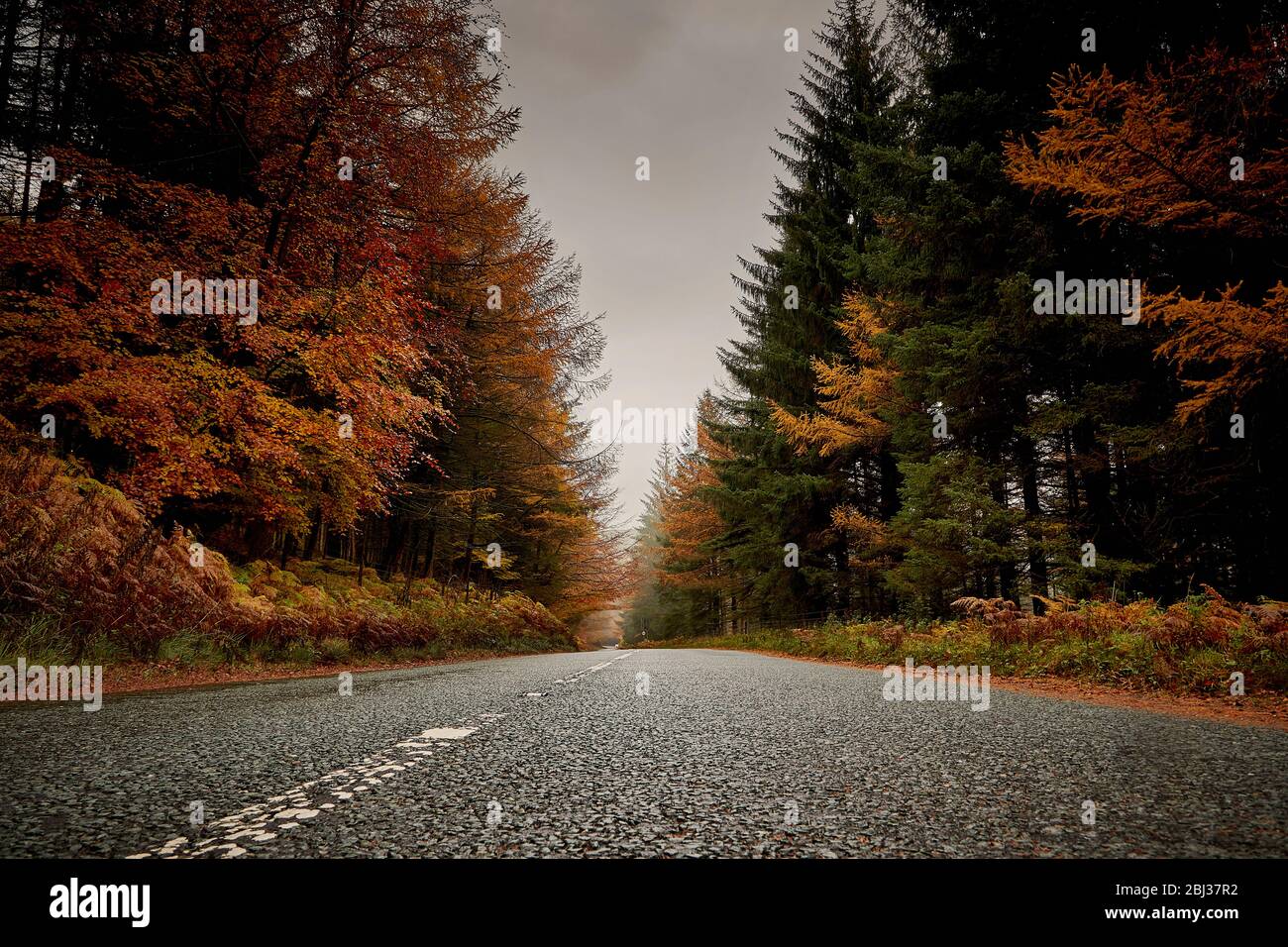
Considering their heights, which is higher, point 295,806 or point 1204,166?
point 1204,166

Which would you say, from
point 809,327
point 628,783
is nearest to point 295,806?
point 628,783

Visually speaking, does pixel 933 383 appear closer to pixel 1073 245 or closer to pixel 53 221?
pixel 1073 245

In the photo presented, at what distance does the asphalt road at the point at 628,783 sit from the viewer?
149cm

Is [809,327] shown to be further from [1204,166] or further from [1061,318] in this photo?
[1204,166]

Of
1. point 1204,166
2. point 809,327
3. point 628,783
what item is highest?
point 809,327

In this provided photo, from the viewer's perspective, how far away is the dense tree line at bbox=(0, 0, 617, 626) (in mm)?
7945

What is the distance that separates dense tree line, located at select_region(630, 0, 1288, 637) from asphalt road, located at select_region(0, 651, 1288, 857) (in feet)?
19.5

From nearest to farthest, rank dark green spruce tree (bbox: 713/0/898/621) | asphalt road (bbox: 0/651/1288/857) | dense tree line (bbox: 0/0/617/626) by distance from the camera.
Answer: asphalt road (bbox: 0/651/1288/857) → dense tree line (bbox: 0/0/617/626) → dark green spruce tree (bbox: 713/0/898/621)

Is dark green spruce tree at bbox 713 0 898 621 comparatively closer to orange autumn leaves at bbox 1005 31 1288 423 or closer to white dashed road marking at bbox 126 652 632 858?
orange autumn leaves at bbox 1005 31 1288 423

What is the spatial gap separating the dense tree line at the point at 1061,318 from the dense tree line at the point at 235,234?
9.52 metres

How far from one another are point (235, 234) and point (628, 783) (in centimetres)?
1073

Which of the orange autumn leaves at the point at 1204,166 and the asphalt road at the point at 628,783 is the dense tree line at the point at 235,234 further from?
the orange autumn leaves at the point at 1204,166

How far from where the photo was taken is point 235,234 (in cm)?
904

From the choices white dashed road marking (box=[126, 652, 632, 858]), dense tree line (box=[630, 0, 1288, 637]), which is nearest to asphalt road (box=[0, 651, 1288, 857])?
white dashed road marking (box=[126, 652, 632, 858])
